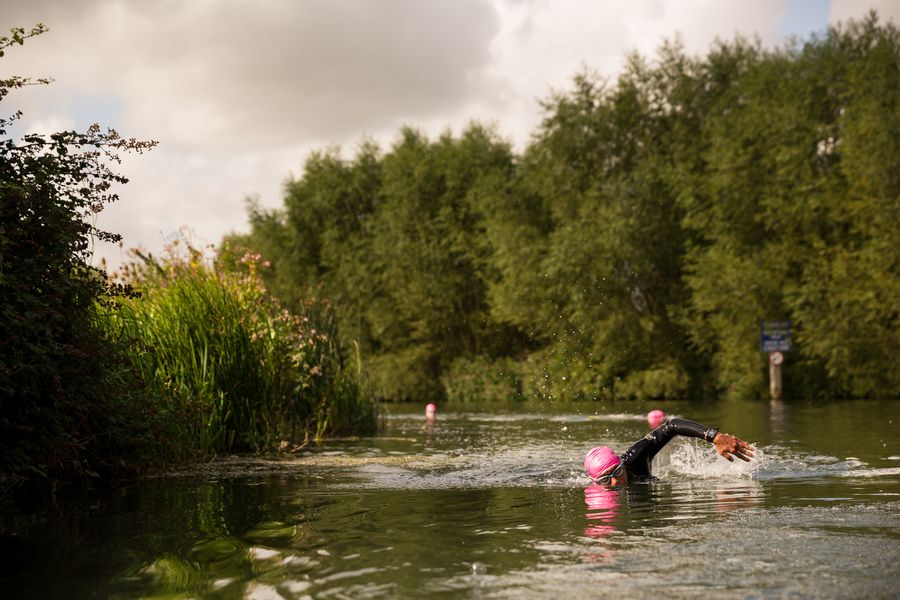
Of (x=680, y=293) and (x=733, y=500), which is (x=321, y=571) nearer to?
(x=733, y=500)

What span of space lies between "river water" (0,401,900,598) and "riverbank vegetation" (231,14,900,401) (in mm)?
16056

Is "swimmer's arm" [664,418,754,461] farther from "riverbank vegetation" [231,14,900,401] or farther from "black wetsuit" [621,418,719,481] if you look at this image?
"riverbank vegetation" [231,14,900,401]

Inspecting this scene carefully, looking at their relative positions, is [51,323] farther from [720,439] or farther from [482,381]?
[482,381]

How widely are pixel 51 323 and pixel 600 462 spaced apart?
19.8 ft

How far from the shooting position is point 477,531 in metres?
8.95

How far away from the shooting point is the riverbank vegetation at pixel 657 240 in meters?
37.1

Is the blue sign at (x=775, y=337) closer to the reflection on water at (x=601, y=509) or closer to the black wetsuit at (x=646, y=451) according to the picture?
the black wetsuit at (x=646, y=451)

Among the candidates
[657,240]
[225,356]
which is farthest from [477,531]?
[657,240]

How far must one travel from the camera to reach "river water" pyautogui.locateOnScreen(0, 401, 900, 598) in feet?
22.2

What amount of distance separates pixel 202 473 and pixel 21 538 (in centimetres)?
527

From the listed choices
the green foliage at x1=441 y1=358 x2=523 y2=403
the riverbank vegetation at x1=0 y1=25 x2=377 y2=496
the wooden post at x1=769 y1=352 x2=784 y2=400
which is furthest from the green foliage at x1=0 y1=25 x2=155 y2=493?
the green foliage at x1=441 y1=358 x2=523 y2=403

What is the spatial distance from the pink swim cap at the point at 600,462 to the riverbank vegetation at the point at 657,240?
17.0 meters

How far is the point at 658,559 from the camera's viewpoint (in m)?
7.30

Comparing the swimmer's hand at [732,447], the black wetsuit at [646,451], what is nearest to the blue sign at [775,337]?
the black wetsuit at [646,451]
